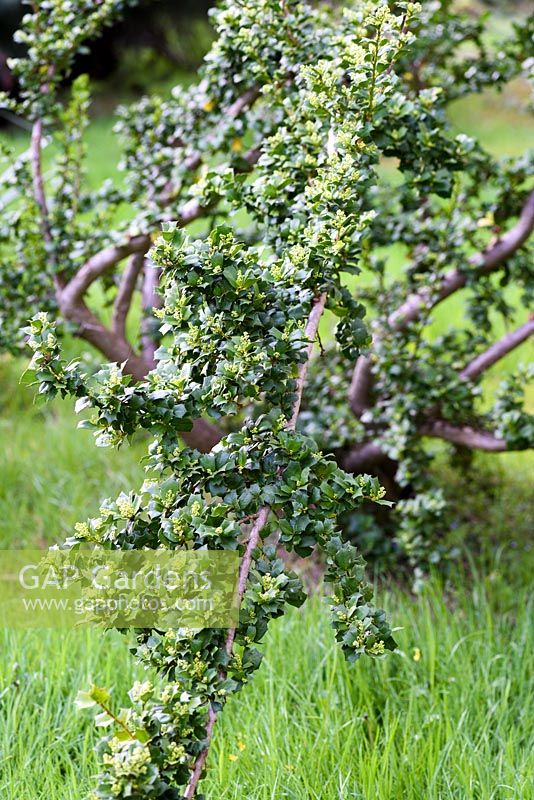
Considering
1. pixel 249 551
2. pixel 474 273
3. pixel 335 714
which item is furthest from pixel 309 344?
pixel 474 273

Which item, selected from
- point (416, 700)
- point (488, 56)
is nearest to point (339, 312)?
point (416, 700)

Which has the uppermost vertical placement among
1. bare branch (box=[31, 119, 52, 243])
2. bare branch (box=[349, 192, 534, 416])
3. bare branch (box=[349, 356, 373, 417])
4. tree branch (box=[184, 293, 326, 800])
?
bare branch (box=[31, 119, 52, 243])

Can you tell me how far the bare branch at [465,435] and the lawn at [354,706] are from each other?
0.36m

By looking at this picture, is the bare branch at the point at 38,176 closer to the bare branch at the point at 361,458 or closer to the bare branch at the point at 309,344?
the bare branch at the point at 361,458

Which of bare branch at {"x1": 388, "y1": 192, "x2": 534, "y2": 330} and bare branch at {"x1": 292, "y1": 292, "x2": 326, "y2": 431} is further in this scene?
bare branch at {"x1": 388, "y1": 192, "x2": 534, "y2": 330}

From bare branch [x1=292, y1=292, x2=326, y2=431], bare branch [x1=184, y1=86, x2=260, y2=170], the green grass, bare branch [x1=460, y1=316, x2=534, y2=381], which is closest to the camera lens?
bare branch [x1=292, y1=292, x2=326, y2=431]

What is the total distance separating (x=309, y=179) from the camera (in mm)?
1644

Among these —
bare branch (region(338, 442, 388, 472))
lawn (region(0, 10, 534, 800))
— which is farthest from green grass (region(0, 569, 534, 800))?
bare branch (region(338, 442, 388, 472))

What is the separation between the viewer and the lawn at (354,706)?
5.40 feet

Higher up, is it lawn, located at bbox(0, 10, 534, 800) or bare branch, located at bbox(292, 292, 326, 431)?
bare branch, located at bbox(292, 292, 326, 431)

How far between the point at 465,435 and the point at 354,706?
906 mm

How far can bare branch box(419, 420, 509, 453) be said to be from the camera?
246 cm

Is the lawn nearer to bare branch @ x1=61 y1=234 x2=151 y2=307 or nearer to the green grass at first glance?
the green grass

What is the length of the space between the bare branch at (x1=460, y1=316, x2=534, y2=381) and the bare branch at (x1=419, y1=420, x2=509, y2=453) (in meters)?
0.15
